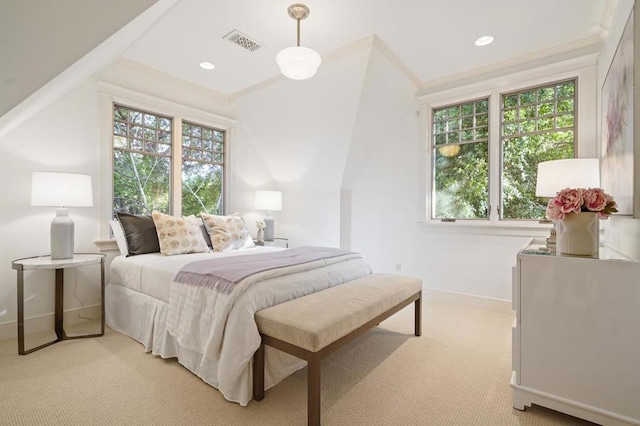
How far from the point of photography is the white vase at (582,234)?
1.60 meters

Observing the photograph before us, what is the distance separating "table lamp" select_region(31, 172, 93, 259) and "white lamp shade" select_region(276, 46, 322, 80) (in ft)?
6.43

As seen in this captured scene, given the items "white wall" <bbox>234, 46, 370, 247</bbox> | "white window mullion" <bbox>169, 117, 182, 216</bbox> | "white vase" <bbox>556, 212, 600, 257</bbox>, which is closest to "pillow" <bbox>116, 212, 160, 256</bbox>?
"white window mullion" <bbox>169, 117, 182, 216</bbox>

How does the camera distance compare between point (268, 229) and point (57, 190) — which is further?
point (268, 229)

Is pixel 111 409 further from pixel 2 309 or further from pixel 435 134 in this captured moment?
pixel 435 134

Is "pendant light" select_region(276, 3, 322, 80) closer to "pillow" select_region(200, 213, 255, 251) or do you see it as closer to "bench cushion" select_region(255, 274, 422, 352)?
"bench cushion" select_region(255, 274, 422, 352)

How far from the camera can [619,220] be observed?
1.95 meters

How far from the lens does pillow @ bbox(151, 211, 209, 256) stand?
2.88 m

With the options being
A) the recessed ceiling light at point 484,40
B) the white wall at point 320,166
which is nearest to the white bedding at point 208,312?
the white wall at point 320,166

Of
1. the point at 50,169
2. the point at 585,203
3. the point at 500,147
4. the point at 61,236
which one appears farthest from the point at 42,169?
the point at 500,147

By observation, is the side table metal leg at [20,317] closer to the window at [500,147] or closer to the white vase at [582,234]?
the white vase at [582,234]

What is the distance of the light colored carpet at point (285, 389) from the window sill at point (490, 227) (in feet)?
3.69

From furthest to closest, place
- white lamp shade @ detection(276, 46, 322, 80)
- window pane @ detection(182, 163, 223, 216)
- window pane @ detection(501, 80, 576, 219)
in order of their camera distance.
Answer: window pane @ detection(182, 163, 223, 216)
window pane @ detection(501, 80, 576, 219)
white lamp shade @ detection(276, 46, 322, 80)

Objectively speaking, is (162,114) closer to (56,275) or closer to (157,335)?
(56,275)

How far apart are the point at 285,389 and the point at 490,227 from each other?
Answer: 2682mm
